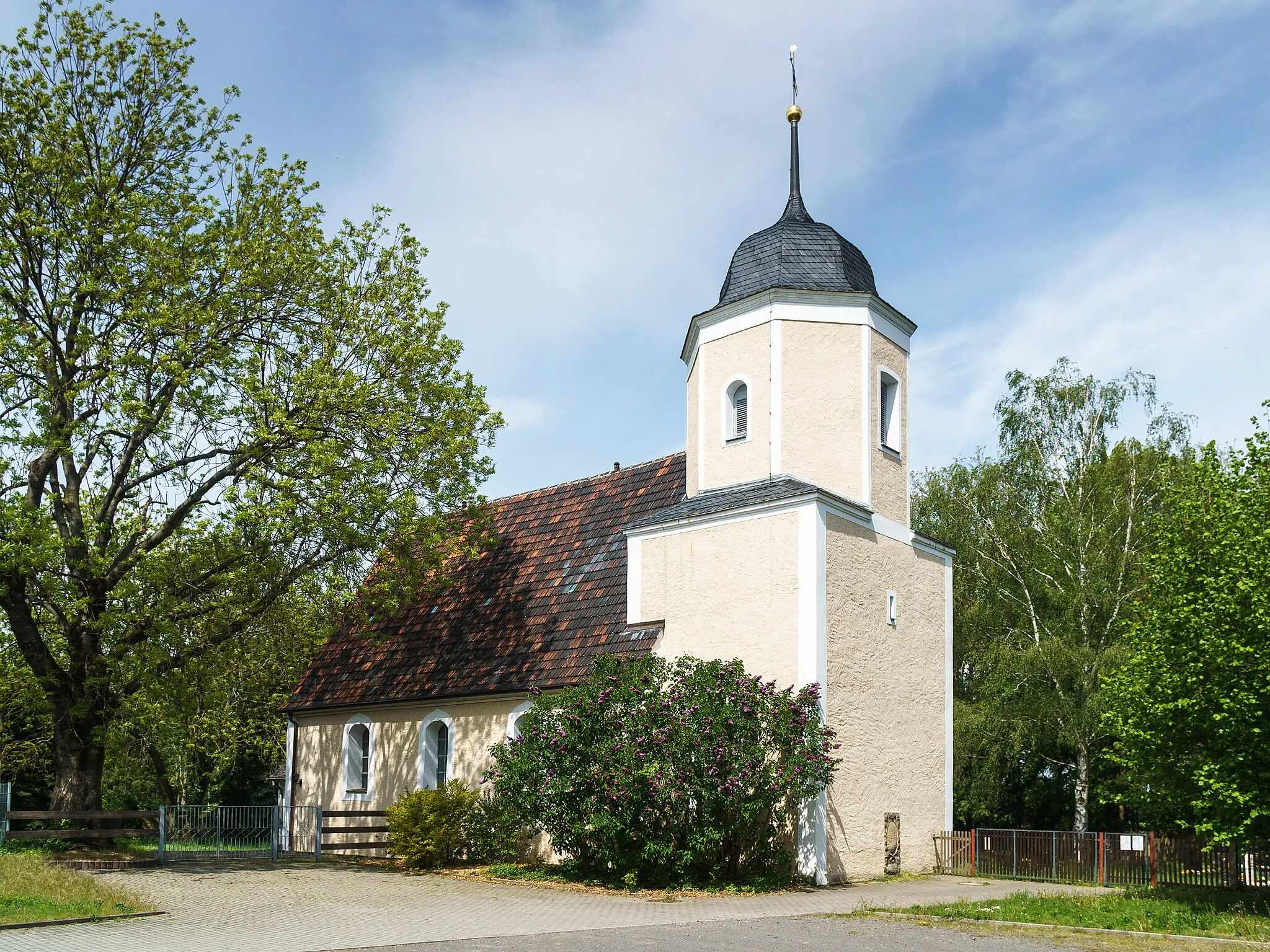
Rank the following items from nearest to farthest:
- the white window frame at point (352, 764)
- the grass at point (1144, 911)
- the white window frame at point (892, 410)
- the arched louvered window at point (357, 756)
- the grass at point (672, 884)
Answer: the grass at point (1144, 911)
the grass at point (672, 884)
the white window frame at point (892, 410)
the white window frame at point (352, 764)
the arched louvered window at point (357, 756)

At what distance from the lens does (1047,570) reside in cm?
3194

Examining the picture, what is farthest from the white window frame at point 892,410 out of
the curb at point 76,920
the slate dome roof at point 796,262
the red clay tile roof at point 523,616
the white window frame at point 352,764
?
the curb at point 76,920

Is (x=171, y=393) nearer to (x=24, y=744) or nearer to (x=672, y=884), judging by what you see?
(x=672, y=884)

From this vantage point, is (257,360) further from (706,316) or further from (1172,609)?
(1172,609)

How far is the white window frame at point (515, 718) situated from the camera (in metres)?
22.4

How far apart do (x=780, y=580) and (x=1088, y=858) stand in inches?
299

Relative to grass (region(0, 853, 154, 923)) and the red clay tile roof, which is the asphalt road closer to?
grass (region(0, 853, 154, 923))

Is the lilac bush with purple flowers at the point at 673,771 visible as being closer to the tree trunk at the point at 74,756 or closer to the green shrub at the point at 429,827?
the green shrub at the point at 429,827

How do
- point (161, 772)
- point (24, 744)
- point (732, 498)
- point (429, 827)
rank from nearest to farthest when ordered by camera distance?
point (732, 498) → point (429, 827) → point (24, 744) → point (161, 772)

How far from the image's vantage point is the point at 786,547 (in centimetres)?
1942

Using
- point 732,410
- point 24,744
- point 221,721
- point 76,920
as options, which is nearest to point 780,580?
point 732,410

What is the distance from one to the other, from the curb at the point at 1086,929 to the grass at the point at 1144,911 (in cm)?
10

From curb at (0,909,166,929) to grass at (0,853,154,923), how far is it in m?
0.04

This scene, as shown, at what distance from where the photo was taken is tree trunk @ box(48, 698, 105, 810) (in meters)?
21.3
